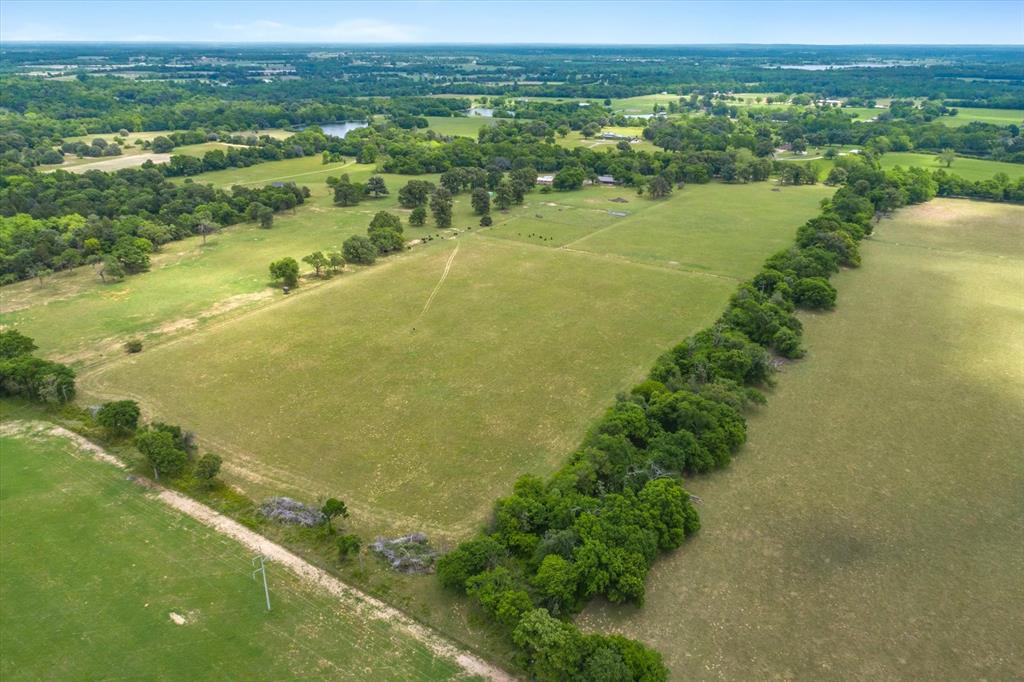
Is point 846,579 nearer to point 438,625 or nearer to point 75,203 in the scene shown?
point 438,625

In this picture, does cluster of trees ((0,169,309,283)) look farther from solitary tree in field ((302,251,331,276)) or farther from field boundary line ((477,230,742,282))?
field boundary line ((477,230,742,282))

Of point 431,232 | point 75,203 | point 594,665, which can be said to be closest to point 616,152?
point 431,232

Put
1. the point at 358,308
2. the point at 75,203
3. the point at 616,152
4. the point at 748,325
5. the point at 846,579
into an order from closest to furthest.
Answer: the point at 846,579, the point at 748,325, the point at 358,308, the point at 75,203, the point at 616,152


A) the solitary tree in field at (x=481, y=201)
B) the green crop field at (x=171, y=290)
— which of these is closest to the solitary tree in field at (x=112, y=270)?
the green crop field at (x=171, y=290)

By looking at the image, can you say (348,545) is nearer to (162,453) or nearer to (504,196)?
(162,453)

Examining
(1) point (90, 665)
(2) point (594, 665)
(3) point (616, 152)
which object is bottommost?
(1) point (90, 665)

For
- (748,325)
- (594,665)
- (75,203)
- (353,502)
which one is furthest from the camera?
(75,203)

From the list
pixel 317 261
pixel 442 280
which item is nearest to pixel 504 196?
pixel 442 280
